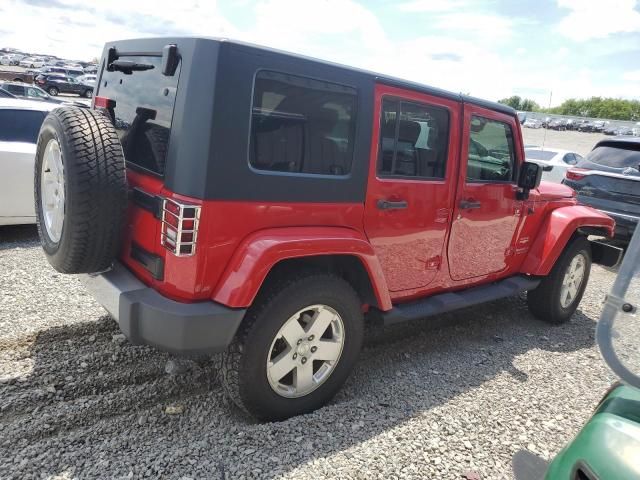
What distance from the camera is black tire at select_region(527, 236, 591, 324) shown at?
4.54 meters

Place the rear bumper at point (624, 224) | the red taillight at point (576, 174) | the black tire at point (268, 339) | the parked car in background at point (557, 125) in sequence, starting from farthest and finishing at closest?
the parked car in background at point (557, 125) → the red taillight at point (576, 174) → the rear bumper at point (624, 224) → the black tire at point (268, 339)

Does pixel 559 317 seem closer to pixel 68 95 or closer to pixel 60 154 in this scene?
pixel 60 154

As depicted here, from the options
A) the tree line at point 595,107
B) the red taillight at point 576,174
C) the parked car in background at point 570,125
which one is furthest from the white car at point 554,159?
the tree line at point 595,107

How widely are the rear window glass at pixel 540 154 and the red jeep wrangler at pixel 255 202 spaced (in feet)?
32.0

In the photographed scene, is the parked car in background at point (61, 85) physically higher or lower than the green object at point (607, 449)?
higher

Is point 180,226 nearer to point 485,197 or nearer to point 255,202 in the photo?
point 255,202

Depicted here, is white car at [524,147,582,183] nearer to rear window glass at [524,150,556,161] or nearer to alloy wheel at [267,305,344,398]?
rear window glass at [524,150,556,161]

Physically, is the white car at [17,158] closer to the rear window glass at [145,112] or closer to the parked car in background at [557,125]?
the rear window glass at [145,112]

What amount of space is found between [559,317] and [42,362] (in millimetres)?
4401

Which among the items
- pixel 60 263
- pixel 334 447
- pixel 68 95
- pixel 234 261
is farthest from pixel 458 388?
pixel 68 95

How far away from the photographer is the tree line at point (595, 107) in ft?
298

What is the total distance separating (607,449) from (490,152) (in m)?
3.02

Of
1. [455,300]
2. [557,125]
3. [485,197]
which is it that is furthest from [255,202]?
[557,125]

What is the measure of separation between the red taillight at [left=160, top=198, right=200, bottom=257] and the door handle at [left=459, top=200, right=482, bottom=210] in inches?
81.6
